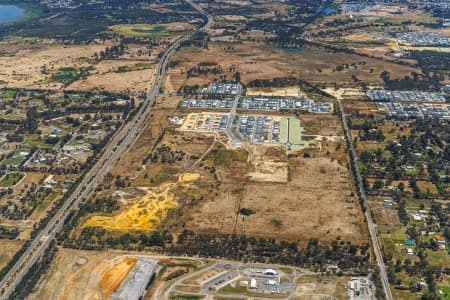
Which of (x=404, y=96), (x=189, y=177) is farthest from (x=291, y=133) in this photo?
(x=404, y=96)

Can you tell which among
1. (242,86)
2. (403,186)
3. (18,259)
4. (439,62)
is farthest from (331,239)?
(439,62)

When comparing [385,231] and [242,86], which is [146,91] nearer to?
[242,86]

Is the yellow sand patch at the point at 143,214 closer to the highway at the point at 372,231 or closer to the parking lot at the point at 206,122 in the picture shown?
the parking lot at the point at 206,122

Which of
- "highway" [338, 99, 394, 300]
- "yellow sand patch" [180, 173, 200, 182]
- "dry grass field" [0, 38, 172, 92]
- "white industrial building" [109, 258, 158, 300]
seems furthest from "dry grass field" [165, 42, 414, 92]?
"white industrial building" [109, 258, 158, 300]

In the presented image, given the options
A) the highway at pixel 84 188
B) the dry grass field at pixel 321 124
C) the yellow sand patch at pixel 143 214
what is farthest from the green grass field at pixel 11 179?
the dry grass field at pixel 321 124

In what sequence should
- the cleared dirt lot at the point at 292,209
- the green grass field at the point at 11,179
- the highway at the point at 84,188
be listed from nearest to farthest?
1. the highway at the point at 84,188
2. the cleared dirt lot at the point at 292,209
3. the green grass field at the point at 11,179

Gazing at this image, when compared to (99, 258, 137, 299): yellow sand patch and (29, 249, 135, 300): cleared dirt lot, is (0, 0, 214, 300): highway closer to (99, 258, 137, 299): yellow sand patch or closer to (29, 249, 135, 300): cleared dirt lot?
(29, 249, 135, 300): cleared dirt lot

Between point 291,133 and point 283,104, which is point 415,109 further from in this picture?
point 291,133

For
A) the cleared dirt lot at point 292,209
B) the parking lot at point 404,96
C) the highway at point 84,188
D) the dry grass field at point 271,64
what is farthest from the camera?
the dry grass field at point 271,64
